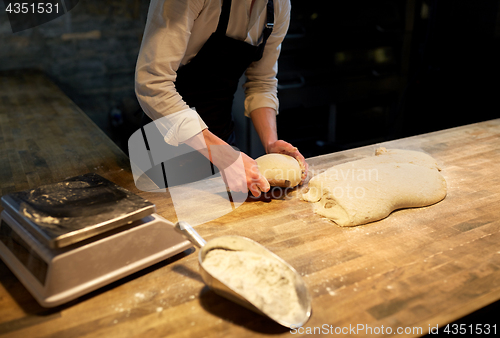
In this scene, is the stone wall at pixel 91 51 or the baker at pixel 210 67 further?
the stone wall at pixel 91 51

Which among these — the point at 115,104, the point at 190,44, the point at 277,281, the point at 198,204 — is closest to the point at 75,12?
the point at 115,104

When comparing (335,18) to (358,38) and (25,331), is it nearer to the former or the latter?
(358,38)

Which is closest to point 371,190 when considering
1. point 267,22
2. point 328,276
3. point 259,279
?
point 328,276

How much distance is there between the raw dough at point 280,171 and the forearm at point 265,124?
0.85 feet

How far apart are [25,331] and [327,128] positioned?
258 centimetres

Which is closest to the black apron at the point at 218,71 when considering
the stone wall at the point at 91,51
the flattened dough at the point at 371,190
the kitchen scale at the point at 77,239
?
the flattened dough at the point at 371,190

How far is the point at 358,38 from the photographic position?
9.20 ft

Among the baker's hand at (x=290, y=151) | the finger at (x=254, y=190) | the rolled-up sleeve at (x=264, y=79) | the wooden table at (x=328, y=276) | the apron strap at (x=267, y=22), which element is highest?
the apron strap at (x=267, y=22)

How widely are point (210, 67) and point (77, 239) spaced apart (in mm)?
893

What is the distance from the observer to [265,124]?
1.55 meters

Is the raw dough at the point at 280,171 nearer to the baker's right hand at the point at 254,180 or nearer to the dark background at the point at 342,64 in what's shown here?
the baker's right hand at the point at 254,180

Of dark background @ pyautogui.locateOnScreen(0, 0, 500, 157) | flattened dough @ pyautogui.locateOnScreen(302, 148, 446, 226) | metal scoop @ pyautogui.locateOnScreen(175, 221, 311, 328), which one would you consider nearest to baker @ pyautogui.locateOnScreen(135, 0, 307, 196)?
flattened dough @ pyautogui.locateOnScreen(302, 148, 446, 226)

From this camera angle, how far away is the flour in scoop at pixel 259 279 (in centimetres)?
66

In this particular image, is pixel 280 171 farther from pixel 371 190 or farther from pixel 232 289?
pixel 232 289
